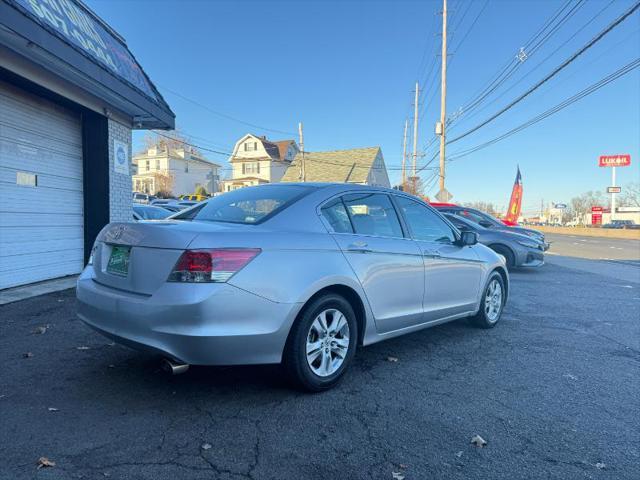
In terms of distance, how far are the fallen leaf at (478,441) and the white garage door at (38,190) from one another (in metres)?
6.72

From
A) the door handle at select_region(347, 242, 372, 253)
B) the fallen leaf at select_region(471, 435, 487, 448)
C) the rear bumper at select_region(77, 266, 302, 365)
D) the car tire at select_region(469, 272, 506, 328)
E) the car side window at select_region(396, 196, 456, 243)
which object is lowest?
the fallen leaf at select_region(471, 435, 487, 448)

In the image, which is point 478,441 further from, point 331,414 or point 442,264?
point 442,264

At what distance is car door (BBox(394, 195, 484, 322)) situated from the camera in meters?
4.27

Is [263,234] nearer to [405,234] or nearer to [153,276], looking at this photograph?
[153,276]

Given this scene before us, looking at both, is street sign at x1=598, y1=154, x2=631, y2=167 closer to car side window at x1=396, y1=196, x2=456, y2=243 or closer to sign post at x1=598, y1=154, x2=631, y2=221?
sign post at x1=598, y1=154, x2=631, y2=221

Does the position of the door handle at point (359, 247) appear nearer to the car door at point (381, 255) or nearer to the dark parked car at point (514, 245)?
the car door at point (381, 255)

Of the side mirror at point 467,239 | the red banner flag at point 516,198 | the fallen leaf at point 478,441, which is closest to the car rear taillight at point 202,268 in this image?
the fallen leaf at point 478,441

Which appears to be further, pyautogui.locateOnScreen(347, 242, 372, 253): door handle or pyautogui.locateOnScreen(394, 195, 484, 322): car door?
pyautogui.locateOnScreen(394, 195, 484, 322): car door

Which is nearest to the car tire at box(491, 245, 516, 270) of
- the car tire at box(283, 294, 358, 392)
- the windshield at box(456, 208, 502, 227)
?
the windshield at box(456, 208, 502, 227)

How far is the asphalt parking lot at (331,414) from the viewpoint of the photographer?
2359mm

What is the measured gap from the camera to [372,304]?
3576 mm

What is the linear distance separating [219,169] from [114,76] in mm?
60135

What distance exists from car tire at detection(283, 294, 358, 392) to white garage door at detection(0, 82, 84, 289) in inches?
219

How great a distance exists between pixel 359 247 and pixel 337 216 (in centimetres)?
32
